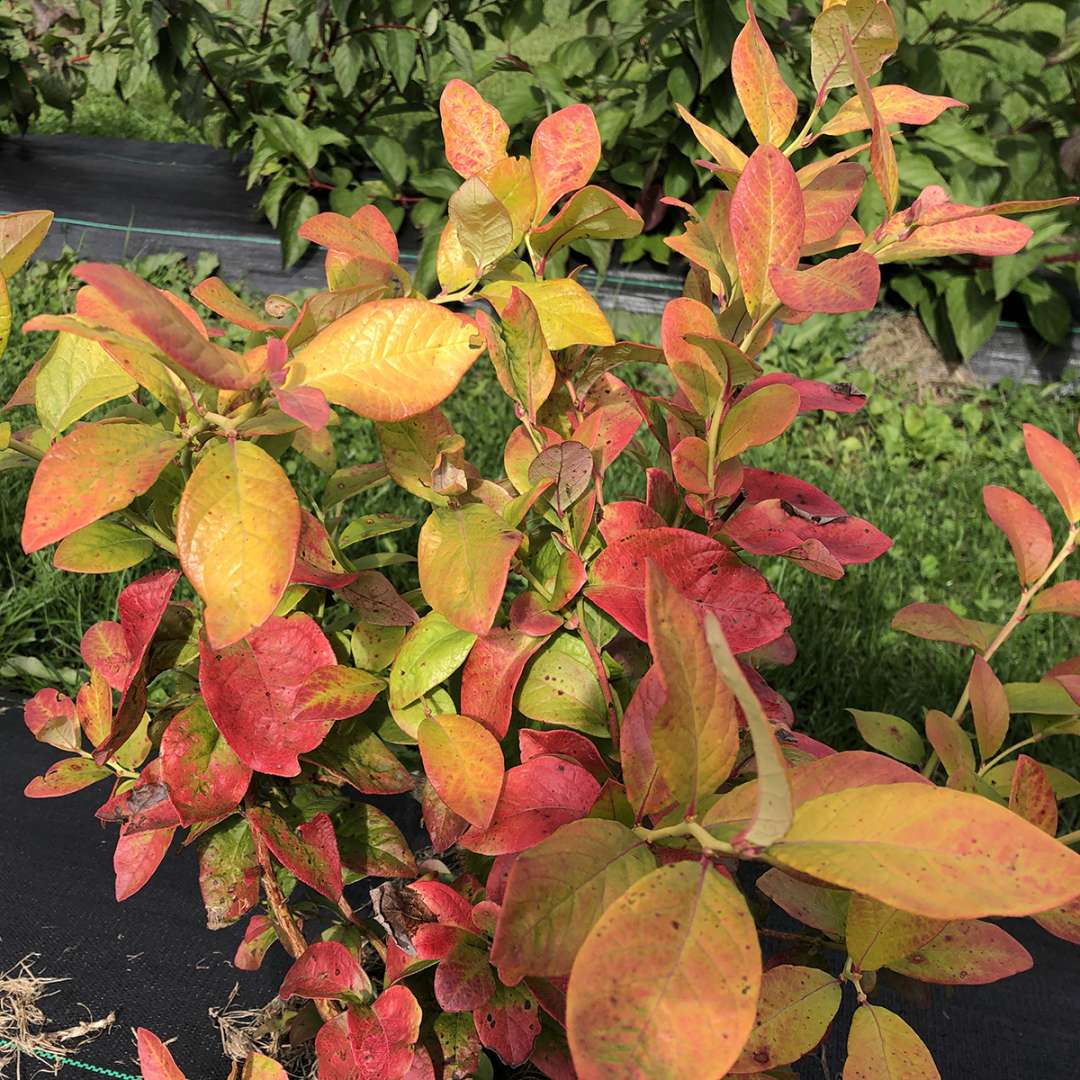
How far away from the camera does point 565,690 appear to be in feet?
2.09

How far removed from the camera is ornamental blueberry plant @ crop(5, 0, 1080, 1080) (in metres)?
0.39

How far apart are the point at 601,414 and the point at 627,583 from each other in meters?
0.12

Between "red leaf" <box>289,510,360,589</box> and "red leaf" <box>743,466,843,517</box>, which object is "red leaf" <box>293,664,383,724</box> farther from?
"red leaf" <box>743,466,843,517</box>

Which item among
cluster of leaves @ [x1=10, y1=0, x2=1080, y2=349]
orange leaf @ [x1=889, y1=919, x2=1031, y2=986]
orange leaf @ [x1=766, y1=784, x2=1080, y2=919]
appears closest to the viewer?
orange leaf @ [x1=766, y1=784, x2=1080, y2=919]

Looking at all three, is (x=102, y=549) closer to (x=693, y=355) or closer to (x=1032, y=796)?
(x=693, y=355)

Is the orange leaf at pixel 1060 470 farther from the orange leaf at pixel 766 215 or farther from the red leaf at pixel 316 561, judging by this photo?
the red leaf at pixel 316 561

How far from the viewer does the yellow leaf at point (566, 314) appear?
604 millimetres

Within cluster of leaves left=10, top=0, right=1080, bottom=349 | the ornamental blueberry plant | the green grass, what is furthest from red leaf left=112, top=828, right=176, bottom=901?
cluster of leaves left=10, top=0, right=1080, bottom=349

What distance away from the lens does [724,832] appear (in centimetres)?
42

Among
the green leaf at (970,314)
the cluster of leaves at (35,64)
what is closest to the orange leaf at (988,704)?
the green leaf at (970,314)

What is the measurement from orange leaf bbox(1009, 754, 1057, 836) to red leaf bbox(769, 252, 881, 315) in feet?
0.87

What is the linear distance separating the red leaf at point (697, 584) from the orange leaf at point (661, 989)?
206 mm

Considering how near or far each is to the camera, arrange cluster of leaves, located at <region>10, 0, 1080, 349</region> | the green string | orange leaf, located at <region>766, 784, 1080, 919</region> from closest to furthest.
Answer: orange leaf, located at <region>766, 784, 1080, 919</region>, the green string, cluster of leaves, located at <region>10, 0, 1080, 349</region>

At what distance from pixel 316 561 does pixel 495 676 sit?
119 millimetres
